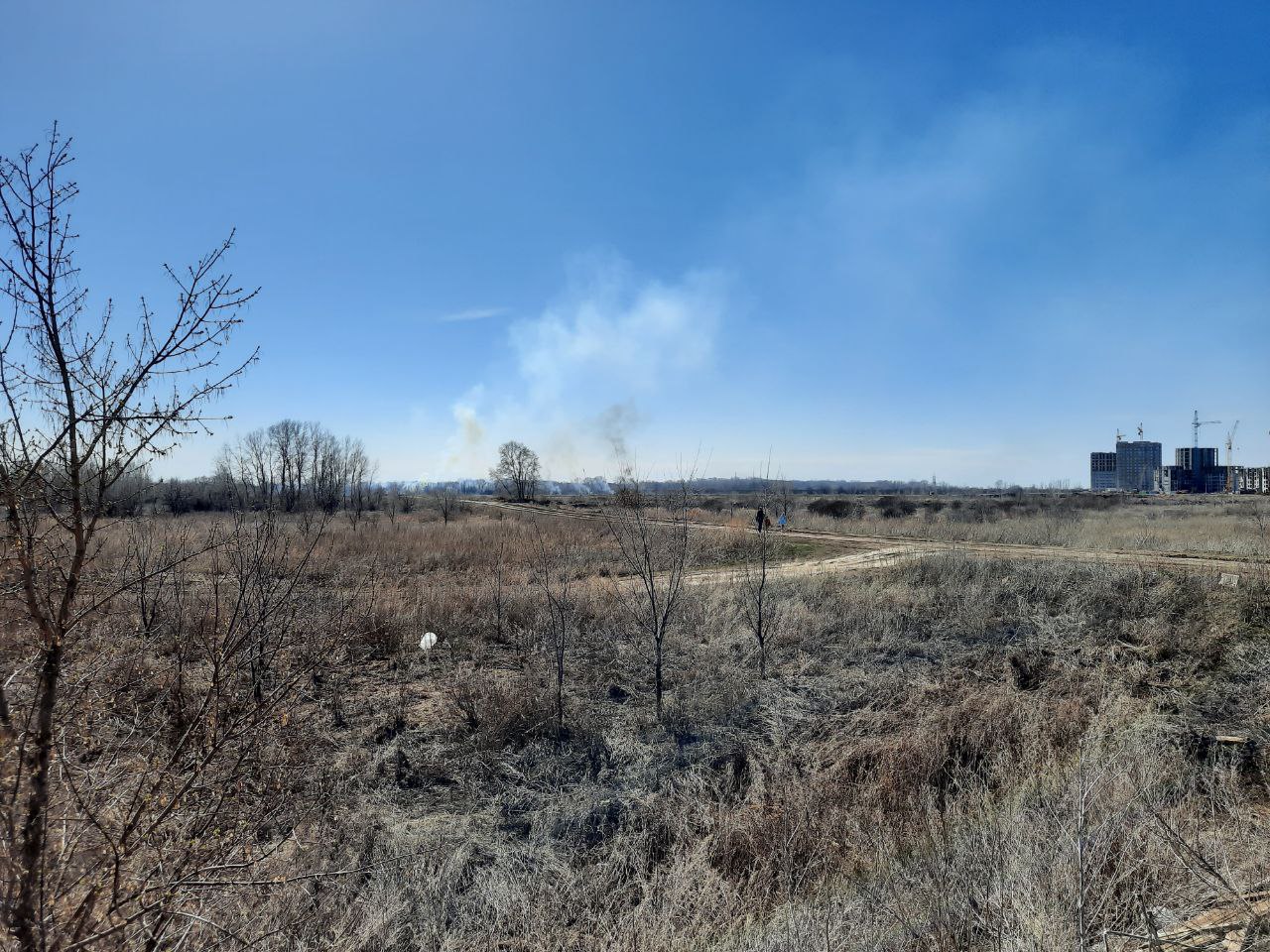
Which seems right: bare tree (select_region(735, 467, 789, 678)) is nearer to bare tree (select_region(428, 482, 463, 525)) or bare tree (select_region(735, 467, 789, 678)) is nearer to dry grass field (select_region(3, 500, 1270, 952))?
dry grass field (select_region(3, 500, 1270, 952))

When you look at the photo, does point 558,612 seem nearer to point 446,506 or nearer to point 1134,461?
point 446,506

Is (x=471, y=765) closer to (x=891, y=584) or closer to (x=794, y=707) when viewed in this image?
(x=794, y=707)

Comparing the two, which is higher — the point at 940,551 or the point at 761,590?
the point at 761,590

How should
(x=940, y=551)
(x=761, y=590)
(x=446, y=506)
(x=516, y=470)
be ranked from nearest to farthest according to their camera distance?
1. (x=761, y=590)
2. (x=940, y=551)
3. (x=446, y=506)
4. (x=516, y=470)

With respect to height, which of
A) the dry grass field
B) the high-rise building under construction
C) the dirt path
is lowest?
the dry grass field

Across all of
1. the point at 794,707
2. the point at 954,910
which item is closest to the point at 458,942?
the point at 954,910

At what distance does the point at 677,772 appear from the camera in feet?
22.1

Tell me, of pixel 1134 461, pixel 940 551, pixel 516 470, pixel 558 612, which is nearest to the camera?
pixel 558 612

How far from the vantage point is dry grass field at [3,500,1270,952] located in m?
3.73

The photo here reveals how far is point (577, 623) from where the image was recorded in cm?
1301

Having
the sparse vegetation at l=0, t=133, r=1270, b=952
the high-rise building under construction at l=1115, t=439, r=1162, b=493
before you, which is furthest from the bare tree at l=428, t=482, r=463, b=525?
the high-rise building under construction at l=1115, t=439, r=1162, b=493

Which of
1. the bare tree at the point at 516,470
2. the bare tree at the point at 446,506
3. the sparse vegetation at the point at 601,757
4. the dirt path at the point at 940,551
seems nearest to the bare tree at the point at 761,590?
the sparse vegetation at the point at 601,757

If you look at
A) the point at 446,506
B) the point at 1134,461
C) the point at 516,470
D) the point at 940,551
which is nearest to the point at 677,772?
the point at 940,551

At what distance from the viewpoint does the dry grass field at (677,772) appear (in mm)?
3729
